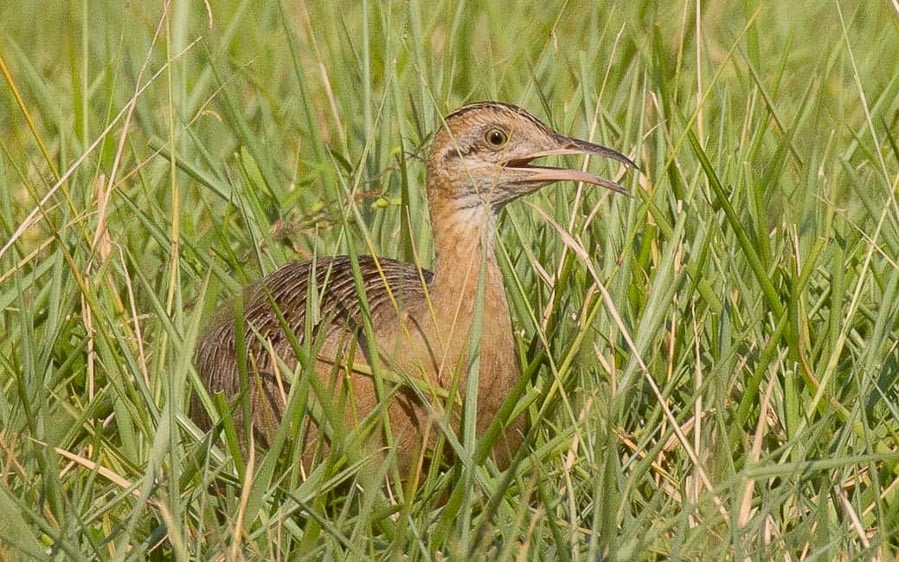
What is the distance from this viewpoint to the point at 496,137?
4023 mm

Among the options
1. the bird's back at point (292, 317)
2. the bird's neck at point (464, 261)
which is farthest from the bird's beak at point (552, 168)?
the bird's back at point (292, 317)

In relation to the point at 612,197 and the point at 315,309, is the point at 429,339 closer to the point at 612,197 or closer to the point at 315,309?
the point at 315,309

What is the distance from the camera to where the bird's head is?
395 cm

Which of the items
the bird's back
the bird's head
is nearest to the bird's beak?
the bird's head

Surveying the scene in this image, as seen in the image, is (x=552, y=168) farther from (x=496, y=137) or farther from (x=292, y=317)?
(x=292, y=317)

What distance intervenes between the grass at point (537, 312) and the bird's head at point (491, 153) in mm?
175

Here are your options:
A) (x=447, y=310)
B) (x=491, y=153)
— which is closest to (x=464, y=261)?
(x=447, y=310)

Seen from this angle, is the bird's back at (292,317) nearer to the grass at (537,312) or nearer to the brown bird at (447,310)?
the brown bird at (447,310)

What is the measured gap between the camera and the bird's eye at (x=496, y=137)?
13.2 feet

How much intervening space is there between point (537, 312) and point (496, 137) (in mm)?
674

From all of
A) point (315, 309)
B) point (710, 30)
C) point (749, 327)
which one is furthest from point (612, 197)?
point (710, 30)

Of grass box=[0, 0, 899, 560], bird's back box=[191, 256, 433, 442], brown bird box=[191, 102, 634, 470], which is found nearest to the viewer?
grass box=[0, 0, 899, 560]

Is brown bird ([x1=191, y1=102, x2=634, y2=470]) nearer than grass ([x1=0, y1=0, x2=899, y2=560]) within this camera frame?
No

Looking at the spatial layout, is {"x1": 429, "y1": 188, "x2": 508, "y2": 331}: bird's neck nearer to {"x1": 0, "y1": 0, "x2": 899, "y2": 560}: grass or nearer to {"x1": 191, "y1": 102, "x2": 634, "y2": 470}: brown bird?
{"x1": 191, "y1": 102, "x2": 634, "y2": 470}: brown bird
